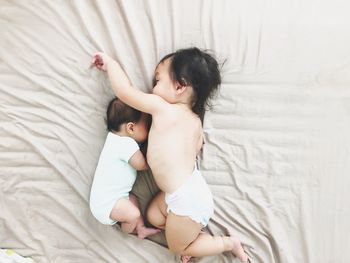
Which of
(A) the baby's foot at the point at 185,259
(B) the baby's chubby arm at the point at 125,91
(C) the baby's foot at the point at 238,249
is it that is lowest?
(A) the baby's foot at the point at 185,259

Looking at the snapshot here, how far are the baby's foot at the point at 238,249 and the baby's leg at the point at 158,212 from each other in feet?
0.71

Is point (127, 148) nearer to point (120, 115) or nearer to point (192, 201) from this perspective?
point (120, 115)

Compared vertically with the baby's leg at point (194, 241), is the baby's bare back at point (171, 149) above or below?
above

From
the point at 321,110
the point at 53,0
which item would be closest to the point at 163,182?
the point at 321,110

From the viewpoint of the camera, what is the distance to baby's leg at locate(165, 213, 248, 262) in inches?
60.4

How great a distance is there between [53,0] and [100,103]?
36 centimetres

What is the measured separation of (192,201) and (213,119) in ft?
0.91

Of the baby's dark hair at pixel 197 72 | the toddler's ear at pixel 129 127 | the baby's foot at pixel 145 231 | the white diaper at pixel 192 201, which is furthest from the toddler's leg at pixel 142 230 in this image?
the baby's dark hair at pixel 197 72

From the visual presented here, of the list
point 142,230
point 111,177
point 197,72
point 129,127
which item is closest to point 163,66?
point 197,72

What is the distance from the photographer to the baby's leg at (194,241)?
154 centimetres

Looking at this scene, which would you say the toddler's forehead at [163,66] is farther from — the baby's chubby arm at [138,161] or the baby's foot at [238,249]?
the baby's foot at [238,249]

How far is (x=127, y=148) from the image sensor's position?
1.56 m

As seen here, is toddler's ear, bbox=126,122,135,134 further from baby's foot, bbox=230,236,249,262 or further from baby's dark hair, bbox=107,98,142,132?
baby's foot, bbox=230,236,249,262

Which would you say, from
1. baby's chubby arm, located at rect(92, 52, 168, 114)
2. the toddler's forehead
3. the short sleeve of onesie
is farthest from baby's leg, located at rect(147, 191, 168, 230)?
the toddler's forehead
